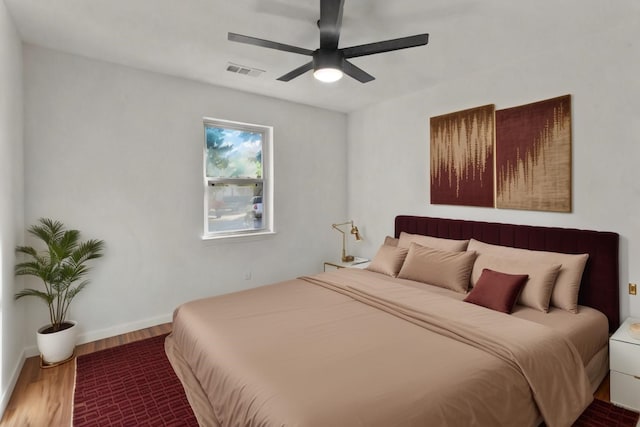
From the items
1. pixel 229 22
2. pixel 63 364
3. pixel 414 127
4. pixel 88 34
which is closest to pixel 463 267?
pixel 414 127

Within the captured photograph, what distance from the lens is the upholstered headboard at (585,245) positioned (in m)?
2.54

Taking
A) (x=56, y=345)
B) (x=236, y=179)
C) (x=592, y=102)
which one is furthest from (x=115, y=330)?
(x=592, y=102)

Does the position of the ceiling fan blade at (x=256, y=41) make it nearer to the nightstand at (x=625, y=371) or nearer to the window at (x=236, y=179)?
the window at (x=236, y=179)

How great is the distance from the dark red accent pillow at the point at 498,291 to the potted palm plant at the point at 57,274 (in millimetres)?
3236

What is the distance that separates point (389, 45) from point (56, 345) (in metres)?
3.33

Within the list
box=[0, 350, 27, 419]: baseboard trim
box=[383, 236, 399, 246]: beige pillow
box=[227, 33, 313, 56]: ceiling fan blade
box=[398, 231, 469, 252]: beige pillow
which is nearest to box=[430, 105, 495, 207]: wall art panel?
box=[398, 231, 469, 252]: beige pillow

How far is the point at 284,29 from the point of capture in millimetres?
2545

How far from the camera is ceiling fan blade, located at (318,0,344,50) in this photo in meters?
1.88

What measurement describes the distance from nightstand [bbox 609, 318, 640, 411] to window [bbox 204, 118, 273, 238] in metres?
3.44

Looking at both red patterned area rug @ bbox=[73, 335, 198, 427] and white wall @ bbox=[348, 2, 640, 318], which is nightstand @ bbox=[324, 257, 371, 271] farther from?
red patterned area rug @ bbox=[73, 335, 198, 427]

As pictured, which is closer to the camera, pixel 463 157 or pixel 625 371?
pixel 625 371

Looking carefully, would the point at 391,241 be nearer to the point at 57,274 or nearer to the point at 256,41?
the point at 256,41

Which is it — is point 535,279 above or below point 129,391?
above

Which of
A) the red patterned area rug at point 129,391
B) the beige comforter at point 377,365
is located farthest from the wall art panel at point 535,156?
the red patterned area rug at point 129,391
